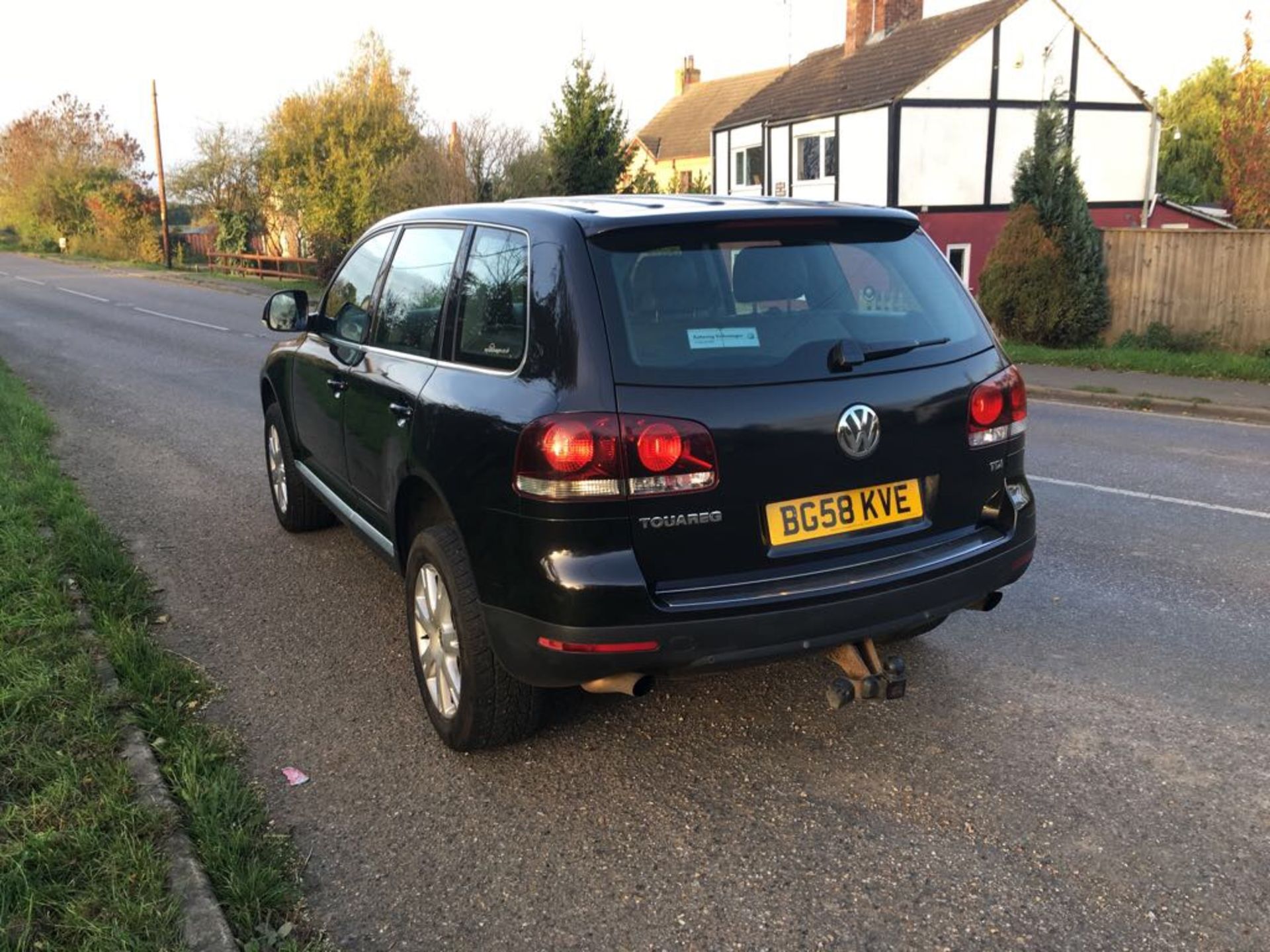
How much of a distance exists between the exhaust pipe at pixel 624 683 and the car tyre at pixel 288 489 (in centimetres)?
311

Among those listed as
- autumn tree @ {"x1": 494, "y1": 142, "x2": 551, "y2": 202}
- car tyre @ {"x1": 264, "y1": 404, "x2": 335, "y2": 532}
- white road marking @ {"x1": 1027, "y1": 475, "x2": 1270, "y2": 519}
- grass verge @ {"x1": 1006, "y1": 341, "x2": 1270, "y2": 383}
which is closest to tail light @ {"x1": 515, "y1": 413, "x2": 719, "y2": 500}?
car tyre @ {"x1": 264, "y1": 404, "x2": 335, "y2": 532}

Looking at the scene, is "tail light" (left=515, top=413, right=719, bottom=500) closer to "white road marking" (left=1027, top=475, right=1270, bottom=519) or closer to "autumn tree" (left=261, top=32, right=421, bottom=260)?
"white road marking" (left=1027, top=475, right=1270, bottom=519)

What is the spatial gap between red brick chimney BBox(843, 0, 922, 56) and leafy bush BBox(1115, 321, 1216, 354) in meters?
19.4

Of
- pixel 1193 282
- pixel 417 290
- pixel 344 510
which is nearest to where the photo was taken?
Result: pixel 417 290

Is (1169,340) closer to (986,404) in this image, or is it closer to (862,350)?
(986,404)

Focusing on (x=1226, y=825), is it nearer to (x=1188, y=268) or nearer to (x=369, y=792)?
(x=369, y=792)

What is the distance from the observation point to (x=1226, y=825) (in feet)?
10.2

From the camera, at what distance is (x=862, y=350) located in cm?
329

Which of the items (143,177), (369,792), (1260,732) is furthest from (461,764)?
(143,177)

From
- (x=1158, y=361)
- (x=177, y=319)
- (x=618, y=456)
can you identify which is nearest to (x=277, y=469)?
(x=618, y=456)

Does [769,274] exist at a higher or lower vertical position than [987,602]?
higher

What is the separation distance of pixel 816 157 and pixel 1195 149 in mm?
25264

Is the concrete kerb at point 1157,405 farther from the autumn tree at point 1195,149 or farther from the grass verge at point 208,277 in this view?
the autumn tree at point 1195,149

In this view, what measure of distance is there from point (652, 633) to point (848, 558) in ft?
2.25
